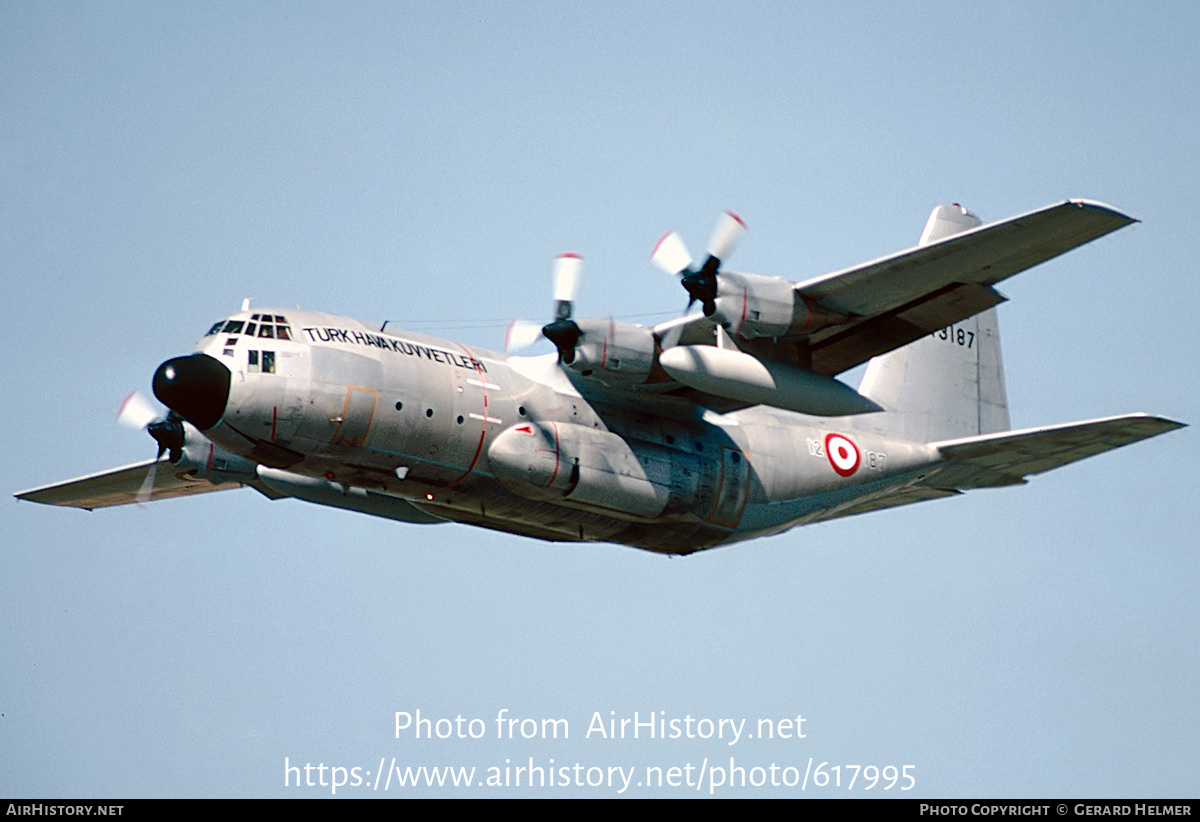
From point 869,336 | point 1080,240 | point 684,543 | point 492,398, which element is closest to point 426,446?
point 492,398

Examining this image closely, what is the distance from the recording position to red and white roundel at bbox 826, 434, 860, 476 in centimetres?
2506

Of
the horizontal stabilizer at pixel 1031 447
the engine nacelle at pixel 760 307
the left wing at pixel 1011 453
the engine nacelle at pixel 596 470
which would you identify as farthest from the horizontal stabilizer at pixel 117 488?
the horizontal stabilizer at pixel 1031 447

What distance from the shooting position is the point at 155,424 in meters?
24.3

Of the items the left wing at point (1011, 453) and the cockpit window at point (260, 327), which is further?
the left wing at point (1011, 453)

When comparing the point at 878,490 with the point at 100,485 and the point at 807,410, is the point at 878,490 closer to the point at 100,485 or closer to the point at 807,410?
the point at 807,410

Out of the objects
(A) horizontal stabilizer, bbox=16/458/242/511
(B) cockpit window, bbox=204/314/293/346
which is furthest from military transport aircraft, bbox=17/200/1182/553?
(A) horizontal stabilizer, bbox=16/458/242/511

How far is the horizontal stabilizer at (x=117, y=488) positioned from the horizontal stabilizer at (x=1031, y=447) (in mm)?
12027

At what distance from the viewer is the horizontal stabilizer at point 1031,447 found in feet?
75.3

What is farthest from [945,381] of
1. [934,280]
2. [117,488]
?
[117,488]

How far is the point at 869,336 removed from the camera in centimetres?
2316

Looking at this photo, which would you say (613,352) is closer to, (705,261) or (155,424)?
(705,261)

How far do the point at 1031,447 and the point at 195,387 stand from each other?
12682 mm

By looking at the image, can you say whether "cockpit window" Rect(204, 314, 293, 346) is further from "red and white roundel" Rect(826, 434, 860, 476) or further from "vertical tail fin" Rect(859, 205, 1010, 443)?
"vertical tail fin" Rect(859, 205, 1010, 443)

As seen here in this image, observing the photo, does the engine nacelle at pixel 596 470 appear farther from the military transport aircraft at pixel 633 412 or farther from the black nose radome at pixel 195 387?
the black nose radome at pixel 195 387
